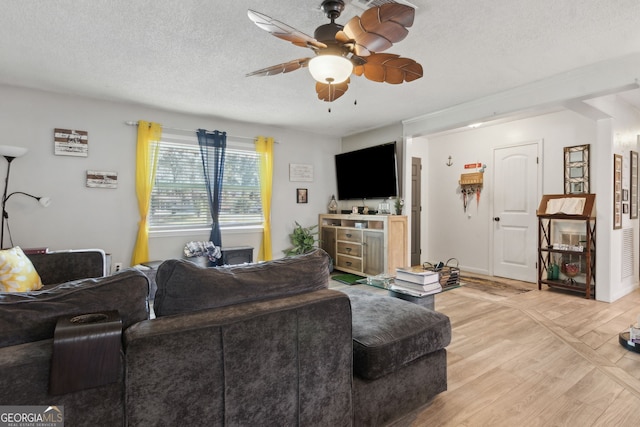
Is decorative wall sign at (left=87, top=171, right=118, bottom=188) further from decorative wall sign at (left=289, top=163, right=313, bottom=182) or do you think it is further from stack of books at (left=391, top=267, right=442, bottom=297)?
stack of books at (left=391, top=267, right=442, bottom=297)

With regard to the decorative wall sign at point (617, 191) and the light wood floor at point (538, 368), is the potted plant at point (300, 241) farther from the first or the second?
the decorative wall sign at point (617, 191)

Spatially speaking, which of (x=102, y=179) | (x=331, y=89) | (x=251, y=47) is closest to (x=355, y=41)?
(x=331, y=89)

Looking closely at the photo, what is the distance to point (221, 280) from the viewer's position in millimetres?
1274

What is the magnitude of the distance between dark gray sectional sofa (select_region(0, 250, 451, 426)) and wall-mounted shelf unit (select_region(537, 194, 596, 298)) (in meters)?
3.39

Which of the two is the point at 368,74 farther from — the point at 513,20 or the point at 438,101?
the point at 438,101

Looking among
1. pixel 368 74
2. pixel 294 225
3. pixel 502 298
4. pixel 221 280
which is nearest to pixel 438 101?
→ pixel 368 74

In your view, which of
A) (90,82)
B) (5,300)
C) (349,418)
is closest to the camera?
(5,300)

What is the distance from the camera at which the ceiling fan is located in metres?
→ 1.67

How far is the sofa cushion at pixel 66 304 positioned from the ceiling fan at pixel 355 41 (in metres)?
1.45

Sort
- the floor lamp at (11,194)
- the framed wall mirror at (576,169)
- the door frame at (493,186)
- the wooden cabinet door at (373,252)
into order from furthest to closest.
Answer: the wooden cabinet door at (373,252) < the door frame at (493,186) < the framed wall mirror at (576,169) < the floor lamp at (11,194)

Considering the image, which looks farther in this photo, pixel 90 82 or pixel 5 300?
pixel 90 82

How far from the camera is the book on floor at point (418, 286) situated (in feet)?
7.39

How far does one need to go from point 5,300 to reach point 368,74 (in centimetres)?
225

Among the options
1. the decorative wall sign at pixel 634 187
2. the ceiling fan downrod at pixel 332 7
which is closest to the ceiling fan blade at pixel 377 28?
the ceiling fan downrod at pixel 332 7
